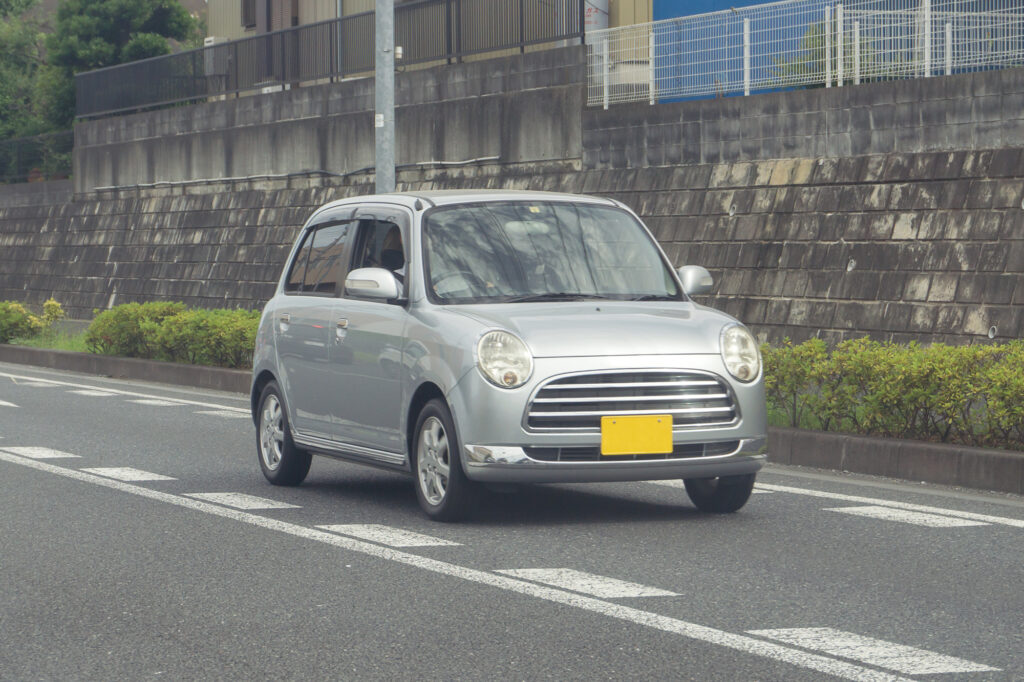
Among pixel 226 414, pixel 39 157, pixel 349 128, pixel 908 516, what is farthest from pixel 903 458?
pixel 39 157

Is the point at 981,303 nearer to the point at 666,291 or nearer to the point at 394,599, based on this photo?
the point at 666,291

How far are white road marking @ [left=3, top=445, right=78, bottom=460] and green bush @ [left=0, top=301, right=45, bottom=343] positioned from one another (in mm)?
14685

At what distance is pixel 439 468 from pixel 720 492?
5.10 feet

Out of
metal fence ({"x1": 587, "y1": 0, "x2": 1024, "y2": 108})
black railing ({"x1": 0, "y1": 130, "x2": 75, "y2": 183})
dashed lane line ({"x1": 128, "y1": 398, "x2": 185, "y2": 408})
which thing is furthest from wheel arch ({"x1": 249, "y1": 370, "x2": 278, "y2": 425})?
black railing ({"x1": 0, "y1": 130, "x2": 75, "y2": 183})

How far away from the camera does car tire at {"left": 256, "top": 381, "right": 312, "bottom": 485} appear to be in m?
10.0

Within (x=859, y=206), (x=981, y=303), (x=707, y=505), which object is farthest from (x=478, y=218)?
(x=859, y=206)

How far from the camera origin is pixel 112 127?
34938 millimetres

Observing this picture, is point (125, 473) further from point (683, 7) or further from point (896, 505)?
point (683, 7)

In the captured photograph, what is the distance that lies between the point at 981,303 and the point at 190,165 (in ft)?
65.7

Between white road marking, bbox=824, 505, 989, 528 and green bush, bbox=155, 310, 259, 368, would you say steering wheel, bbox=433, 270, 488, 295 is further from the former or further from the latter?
green bush, bbox=155, 310, 259, 368

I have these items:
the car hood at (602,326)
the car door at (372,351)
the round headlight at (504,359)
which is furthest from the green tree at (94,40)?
the round headlight at (504,359)

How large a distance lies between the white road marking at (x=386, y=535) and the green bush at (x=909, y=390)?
4126mm

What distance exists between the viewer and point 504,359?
25.8 feet

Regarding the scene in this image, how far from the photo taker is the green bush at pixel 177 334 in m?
19.5
